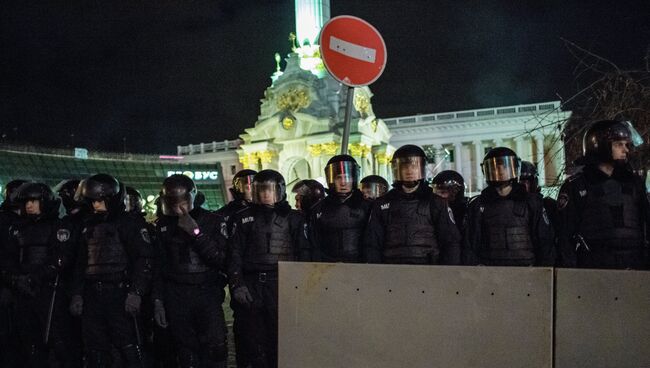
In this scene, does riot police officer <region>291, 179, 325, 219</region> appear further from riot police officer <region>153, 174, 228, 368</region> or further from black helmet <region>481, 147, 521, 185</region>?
black helmet <region>481, 147, 521, 185</region>

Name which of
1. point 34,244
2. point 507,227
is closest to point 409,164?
point 507,227

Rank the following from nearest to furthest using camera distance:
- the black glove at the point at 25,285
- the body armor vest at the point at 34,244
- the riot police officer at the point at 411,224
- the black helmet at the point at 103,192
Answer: the riot police officer at the point at 411,224 → the black helmet at the point at 103,192 → the black glove at the point at 25,285 → the body armor vest at the point at 34,244

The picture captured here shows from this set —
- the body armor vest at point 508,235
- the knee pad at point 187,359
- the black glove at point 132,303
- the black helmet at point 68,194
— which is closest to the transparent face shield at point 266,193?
the black glove at point 132,303

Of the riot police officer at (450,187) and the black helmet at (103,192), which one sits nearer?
the black helmet at (103,192)

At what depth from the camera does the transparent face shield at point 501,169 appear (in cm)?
555

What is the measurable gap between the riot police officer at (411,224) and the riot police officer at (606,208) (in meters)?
1.06

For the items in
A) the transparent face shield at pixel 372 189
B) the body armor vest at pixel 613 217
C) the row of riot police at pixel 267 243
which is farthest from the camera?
the transparent face shield at pixel 372 189

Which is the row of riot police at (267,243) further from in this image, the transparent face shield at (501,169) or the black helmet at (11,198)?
the black helmet at (11,198)

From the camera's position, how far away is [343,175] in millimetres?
5988

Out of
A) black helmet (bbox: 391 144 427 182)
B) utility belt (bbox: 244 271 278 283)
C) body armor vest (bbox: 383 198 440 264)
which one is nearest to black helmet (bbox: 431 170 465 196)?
black helmet (bbox: 391 144 427 182)

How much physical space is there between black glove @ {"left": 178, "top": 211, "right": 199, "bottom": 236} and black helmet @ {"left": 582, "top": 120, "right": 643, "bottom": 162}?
3749 mm

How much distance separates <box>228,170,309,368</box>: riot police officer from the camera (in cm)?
534

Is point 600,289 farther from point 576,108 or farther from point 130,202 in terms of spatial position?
point 130,202

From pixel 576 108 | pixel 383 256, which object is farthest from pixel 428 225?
pixel 576 108
